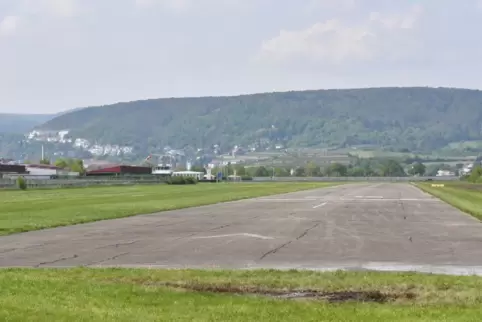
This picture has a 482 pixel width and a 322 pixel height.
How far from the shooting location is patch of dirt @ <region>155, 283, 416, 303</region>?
55.8ft

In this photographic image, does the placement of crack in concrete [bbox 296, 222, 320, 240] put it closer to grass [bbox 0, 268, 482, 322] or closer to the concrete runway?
the concrete runway

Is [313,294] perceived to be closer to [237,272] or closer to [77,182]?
[237,272]

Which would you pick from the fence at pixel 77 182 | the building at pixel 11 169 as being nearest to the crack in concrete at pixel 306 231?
the fence at pixel 77 182

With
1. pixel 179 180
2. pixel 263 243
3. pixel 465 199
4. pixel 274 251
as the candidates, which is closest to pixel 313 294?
pixel 274 251

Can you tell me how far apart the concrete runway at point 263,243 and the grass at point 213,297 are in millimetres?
2687

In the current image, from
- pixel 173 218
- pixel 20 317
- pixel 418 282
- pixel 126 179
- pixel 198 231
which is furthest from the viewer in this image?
pixel 126 179

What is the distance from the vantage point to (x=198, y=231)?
36.9 meters

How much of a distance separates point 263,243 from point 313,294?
13.3m

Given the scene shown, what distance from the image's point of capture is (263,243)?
3081 centimetres

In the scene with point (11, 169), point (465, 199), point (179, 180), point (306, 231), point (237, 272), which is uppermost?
point (11, 169)

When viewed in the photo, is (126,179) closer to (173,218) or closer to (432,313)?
(173,218)

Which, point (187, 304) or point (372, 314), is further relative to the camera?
point (187, 304)

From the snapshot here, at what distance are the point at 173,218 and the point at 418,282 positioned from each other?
29.6 metres

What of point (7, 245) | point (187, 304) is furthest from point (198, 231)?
point (187, 304)
